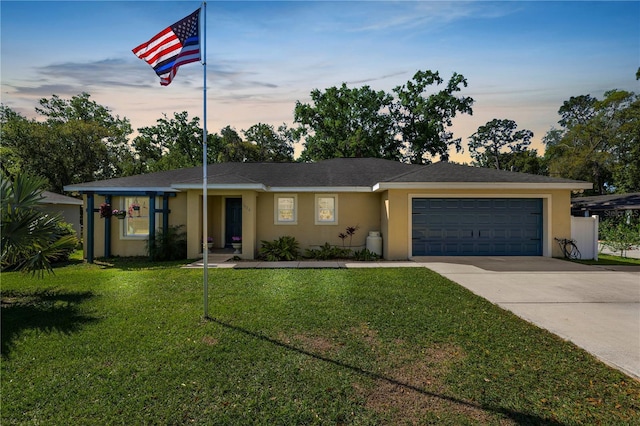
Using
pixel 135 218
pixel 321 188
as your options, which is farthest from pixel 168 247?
pixel 321 188

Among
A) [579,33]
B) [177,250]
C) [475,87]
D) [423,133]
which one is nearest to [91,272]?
[177,250]

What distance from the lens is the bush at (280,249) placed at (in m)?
11.1

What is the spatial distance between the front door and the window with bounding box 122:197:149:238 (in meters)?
2.86

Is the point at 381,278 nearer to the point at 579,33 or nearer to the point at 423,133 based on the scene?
the point at 579,33

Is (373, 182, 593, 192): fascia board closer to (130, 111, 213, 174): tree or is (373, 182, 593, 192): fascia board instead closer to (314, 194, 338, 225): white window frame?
(314, 194, 338, 225): white window frame

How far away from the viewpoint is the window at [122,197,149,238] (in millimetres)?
12422

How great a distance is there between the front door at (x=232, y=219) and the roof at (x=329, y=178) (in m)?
1.27

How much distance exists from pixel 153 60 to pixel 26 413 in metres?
4.86

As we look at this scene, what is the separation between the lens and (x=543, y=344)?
4.27 m

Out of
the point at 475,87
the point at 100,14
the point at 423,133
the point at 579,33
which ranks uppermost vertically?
the point at 475,87

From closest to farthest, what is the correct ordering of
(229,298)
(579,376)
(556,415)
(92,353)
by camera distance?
Result: (556,415)
(579,376)
(92,353)
(229,298)

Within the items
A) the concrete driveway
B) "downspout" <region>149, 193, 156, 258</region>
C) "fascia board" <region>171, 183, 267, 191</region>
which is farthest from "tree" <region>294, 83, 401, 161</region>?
the concrete driveway

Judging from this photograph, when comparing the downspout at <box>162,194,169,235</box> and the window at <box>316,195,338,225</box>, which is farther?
the window at <box>316,195,338,225</box>

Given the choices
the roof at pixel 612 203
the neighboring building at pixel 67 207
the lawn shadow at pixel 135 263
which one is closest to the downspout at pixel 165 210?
the lawn shadow at pixel 135 263
